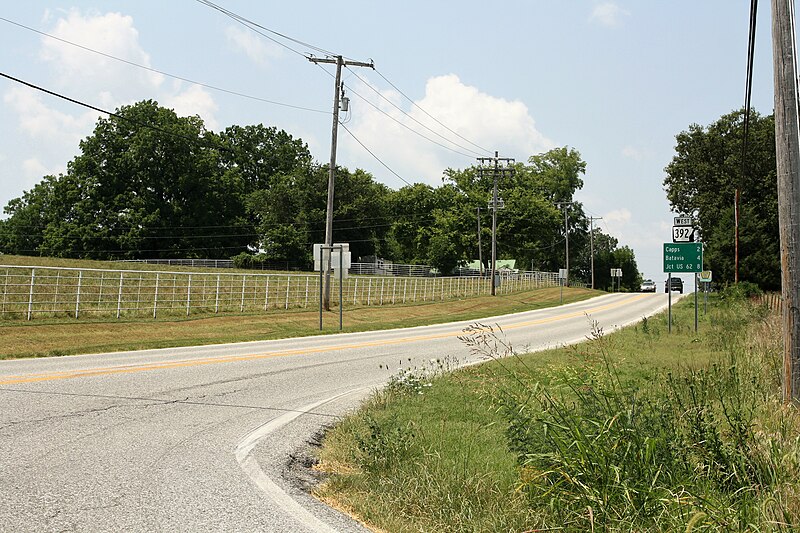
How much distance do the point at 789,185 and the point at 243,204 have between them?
271 ft

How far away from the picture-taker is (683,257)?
23672 mm

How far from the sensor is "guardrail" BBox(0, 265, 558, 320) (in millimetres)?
25000

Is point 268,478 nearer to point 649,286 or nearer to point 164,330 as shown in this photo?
point 164,330

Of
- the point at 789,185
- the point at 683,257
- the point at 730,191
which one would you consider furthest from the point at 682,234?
the point at 730,191

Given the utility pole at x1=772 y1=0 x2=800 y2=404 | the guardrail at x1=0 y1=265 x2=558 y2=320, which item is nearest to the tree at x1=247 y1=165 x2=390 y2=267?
the guardrail at x1=0 y1=265 x2=558 y2=320

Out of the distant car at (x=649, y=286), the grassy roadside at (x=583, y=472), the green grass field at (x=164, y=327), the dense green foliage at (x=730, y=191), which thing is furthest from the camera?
the distant car at (x=649, y=286)

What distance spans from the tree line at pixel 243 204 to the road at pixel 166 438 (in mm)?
62546

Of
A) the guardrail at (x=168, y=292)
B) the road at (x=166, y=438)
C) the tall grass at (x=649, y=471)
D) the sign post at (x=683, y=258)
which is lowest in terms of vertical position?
the road at (x=166, y=438)

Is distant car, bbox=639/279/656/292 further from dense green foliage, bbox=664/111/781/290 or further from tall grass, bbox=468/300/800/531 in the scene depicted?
tall grass, bbox=468/300/800/531

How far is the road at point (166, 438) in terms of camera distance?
17.2 ft

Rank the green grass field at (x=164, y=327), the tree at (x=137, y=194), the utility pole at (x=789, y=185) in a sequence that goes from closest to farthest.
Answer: the utility pole at (x=789, y=185) < the green grass field at (x=164, y=327) < the tree at (x=137, y=194)

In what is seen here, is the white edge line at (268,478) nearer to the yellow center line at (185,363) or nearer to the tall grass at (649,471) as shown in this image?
the tall grass at (649,471)

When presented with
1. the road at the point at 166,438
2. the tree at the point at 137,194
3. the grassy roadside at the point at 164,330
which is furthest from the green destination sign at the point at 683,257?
the tree at the point at 137,194

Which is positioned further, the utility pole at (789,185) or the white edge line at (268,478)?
the utility pole at (789,185)
